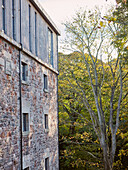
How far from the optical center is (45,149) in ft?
46.9

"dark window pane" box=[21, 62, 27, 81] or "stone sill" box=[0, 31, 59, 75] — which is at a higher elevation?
"stone sill" box=[0, 31, 59, 75]

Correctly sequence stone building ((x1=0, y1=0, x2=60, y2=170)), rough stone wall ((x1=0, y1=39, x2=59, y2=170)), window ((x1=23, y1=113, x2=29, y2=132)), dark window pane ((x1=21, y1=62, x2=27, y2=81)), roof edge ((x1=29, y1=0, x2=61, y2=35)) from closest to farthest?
rough stone wall ((x1=0, y1=39, x2=59, y2=170))
stone building ((x1=0, y1=0, x2=60, y2=170))
window ((x1=23, y1=113, x2=29, y2=132))
dark window pane ((x1=21, y1=62, x2=27, y2=81))
roof edge ((x1=29, y1=0, x2=61, y2=35))

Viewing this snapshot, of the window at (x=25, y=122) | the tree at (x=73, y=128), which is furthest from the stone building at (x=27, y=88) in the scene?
the tree at (x=73, y=128)

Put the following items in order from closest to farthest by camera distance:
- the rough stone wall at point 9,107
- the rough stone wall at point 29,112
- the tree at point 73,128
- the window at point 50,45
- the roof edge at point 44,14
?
the rough stone wall at point 9,107 → the rough stone wall at point 29,112 → the roof edge at point 44,14 → the window at point 50,45 → the tree at point 73,128

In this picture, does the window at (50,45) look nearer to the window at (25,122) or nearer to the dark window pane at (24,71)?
the dark window pane at (24,71)

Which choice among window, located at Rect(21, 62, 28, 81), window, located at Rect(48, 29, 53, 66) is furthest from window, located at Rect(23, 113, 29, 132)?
window, located at Rect(48, 29, 53, 66)

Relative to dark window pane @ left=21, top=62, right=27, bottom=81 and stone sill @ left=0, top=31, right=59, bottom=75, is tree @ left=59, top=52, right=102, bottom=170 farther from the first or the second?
dark window pane @ left=21, top=62, right=27, bottom=81

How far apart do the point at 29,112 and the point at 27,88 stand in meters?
1.03

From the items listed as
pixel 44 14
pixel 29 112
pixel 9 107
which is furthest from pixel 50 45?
pixel 9 107

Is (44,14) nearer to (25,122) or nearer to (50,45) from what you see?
(50,45)

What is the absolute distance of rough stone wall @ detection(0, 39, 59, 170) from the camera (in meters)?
9.51

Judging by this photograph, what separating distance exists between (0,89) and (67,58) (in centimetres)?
1441

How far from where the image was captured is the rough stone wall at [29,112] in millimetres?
9508

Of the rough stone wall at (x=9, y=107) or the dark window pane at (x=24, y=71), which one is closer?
the rough stone wall at (x=9, y=107)
